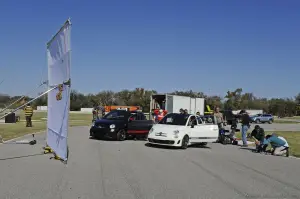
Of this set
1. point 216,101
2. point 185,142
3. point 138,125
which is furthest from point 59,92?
point 216,101

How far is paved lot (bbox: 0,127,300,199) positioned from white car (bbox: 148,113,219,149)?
2.34 metres

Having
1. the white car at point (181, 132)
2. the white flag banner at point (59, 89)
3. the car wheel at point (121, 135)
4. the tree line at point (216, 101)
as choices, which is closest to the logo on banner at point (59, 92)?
the white flag banner at point (59, 89)

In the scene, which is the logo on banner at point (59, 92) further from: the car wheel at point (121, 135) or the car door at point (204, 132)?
the car wheel at point (121, 135)

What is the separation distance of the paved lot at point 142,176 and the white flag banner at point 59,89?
800 millimetres

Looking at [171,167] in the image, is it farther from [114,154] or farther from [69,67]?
[69,67]

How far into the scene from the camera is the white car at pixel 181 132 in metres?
15.9

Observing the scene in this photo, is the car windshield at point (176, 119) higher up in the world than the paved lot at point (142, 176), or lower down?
higher up

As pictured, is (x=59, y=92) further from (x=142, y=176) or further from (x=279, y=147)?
(x=279, y=147)

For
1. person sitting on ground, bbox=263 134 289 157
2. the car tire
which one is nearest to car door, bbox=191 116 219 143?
the car tire

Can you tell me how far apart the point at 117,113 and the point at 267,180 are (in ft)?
38.2

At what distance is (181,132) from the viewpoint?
632 inches

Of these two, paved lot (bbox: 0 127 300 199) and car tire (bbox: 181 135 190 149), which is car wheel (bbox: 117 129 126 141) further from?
paved lot (bbox: 0 127 300 199)

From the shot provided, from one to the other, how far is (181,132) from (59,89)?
810 cm

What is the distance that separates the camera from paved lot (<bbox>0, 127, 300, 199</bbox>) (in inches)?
288
